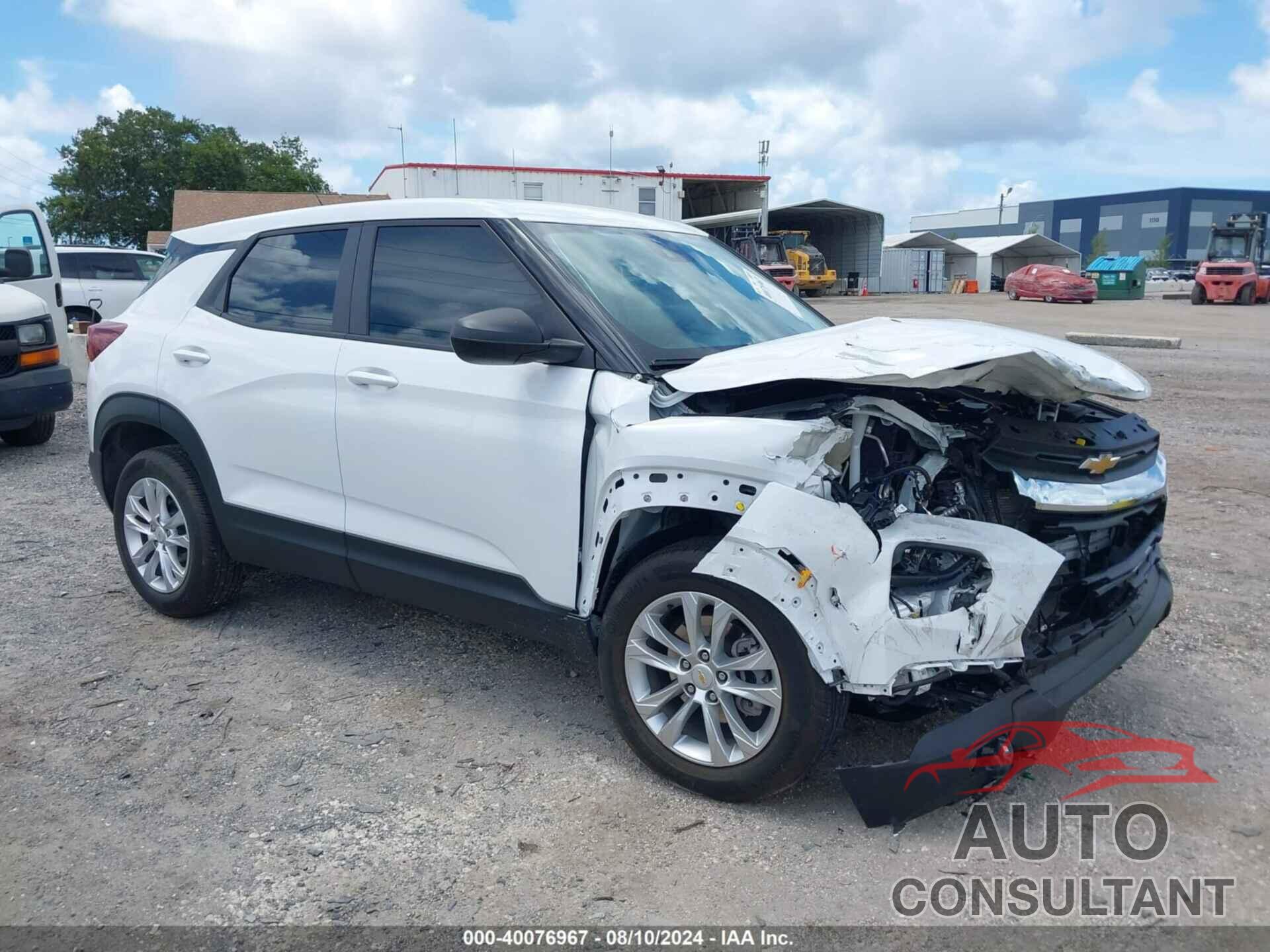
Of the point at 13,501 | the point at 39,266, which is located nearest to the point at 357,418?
the point at 13,501

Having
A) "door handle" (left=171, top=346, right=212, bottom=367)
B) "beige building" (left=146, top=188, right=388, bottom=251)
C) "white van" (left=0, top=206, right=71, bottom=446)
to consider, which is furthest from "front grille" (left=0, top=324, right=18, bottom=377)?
"beige building" (left=146, top=188, right=388, bottom=251)

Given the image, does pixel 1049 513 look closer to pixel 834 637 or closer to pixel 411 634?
pixel 834 637

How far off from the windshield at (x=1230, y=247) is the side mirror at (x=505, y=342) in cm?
4468

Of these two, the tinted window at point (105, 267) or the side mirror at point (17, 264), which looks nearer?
the side mirror at point (17, 264)

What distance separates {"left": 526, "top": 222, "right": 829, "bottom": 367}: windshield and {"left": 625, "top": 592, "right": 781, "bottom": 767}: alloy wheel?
865 millimetres

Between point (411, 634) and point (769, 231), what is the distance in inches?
1987

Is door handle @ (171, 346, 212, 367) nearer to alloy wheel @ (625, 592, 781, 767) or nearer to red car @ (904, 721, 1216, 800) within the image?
alloy wheel @ (625, 592, 781, 767)

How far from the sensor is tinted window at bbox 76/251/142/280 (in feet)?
51.6

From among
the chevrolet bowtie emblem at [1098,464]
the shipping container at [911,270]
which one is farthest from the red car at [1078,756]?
the shipping container at [911,270]

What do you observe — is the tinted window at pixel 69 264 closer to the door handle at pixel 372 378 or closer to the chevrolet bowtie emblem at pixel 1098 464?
the door handle at pixel 372 378

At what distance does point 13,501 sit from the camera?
7305 mm

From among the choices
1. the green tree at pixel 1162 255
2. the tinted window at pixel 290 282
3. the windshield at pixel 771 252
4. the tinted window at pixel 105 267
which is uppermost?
the green tree at pixel 1162 255

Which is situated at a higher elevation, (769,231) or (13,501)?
(769,231)

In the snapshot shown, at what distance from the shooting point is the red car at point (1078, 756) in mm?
2785
